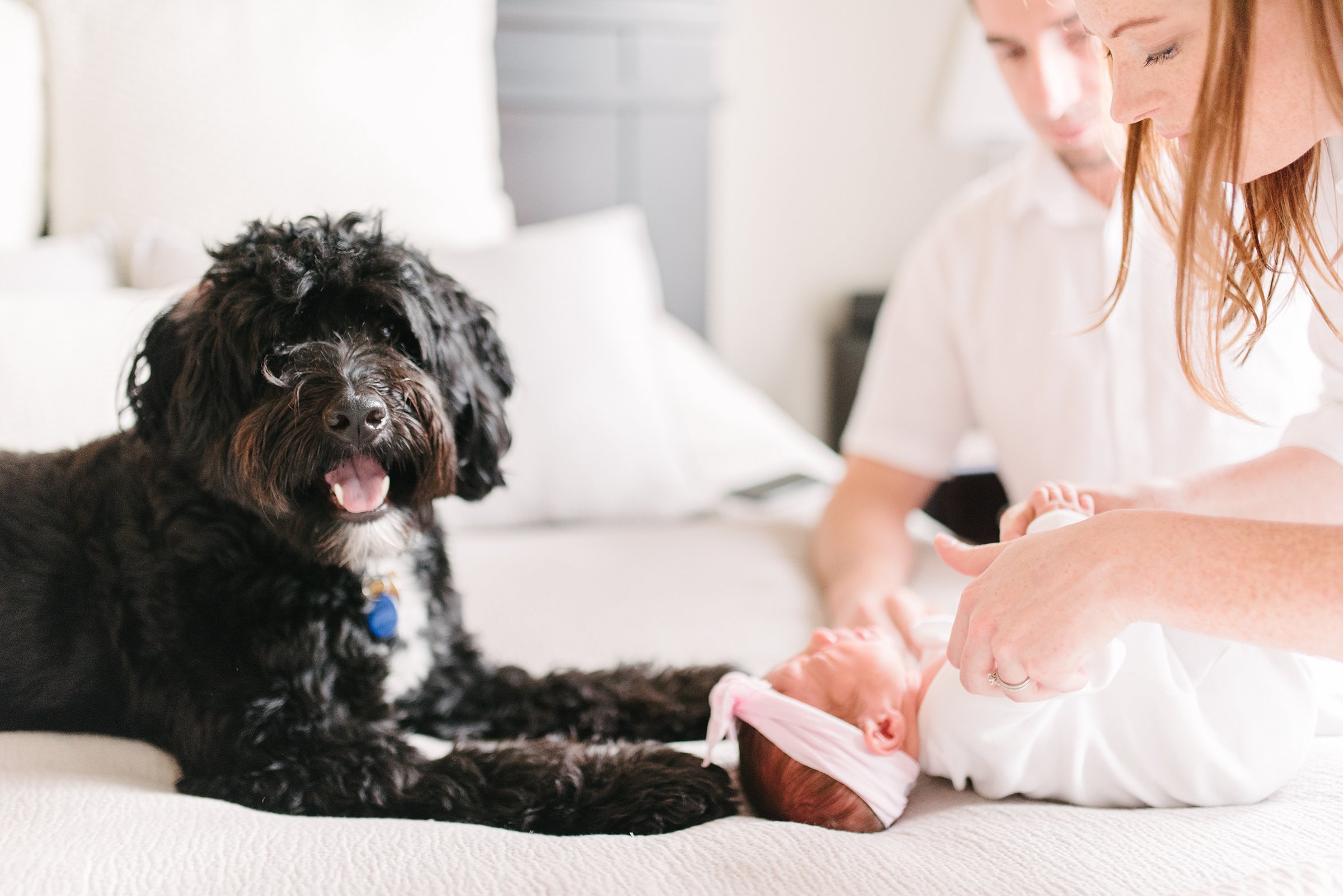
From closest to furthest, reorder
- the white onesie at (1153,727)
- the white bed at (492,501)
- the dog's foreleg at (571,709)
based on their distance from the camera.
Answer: the white bed at (492,501) < the white onesie at (1153,727) < the dog's foreleg at (571,709)

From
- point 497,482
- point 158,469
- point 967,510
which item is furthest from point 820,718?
point 967,510

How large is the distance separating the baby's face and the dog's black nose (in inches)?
20.8

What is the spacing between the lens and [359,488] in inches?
47.2

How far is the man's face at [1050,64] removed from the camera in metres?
1.54

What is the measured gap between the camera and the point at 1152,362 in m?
1.66

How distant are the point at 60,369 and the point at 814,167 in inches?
106

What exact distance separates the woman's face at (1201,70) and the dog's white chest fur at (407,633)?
3.09 feet

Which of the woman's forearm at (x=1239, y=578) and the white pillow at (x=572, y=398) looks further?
the white pillow at (x=572, y=398)

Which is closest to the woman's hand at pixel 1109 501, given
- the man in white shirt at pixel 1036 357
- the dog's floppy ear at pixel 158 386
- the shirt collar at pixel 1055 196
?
the man in white shirt at pixel 1036 357

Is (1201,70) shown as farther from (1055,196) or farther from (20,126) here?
(20,126)

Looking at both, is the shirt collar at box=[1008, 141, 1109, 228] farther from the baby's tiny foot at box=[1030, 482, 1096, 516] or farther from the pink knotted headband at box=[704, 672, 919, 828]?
the pink knotted headband at box=[704, 672, 919, 828]

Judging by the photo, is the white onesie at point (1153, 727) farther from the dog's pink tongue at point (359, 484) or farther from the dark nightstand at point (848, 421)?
the dark nightstand at point (848, 421)

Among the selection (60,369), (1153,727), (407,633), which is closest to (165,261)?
(60,369)

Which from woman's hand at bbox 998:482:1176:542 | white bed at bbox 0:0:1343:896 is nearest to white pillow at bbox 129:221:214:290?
white bed at bbox 0:0:1343:896
